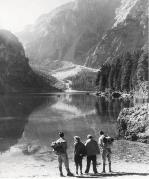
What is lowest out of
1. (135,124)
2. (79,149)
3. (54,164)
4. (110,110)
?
(54,164)

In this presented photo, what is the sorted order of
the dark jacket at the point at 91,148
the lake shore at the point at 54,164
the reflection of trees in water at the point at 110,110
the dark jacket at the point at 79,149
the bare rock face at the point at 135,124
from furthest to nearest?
the reflection of trees in water at the point at 110,110, the bare rock face at the point at 135,124, the lake shore at the point at 54,164, the dark jacket at the point at 91,148, the dark jacket at the point at 79,149

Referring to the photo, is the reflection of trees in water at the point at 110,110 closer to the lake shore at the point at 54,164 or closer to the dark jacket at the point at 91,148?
the lake shore at the point at 54,164

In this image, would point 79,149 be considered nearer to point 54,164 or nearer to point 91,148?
point 91,148

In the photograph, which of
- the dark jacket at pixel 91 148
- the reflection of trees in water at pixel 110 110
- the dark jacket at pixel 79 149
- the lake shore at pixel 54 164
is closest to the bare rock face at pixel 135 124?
the lake shore at pixel 54 164

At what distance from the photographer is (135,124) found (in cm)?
4991

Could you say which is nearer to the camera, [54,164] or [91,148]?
[91,148]

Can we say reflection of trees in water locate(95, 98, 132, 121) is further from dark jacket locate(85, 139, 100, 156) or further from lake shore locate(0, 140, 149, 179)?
dark jacket locate(85, 139, 100, 156)

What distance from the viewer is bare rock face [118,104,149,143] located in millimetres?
47438

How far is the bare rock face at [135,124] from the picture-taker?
47438 millimetres

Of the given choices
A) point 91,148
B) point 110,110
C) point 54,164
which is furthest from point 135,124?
point 110,110

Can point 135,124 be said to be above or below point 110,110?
above

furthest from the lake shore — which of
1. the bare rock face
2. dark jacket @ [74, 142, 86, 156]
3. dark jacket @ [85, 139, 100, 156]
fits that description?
the bare rock face

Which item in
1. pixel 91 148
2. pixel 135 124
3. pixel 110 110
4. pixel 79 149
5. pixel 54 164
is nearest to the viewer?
pixel 79 149

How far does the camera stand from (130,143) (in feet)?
152
